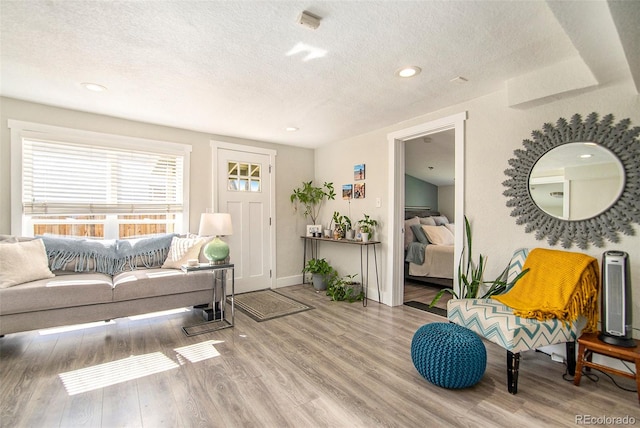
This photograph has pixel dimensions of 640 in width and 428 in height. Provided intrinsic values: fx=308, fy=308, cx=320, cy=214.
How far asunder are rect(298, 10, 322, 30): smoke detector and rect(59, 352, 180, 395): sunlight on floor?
2441 mm

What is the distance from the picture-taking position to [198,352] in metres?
2.48

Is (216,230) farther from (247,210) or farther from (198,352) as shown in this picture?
(198,352)

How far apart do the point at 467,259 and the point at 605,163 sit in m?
1.29

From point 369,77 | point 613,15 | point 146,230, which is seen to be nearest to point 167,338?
point 146,230

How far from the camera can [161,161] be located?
12.5 ft

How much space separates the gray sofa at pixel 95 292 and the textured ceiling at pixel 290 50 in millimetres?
1609

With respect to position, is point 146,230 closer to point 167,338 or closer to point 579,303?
point 167,338

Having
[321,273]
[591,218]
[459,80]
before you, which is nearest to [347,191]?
[321,273]

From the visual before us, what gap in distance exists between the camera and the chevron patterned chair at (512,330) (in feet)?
6.23

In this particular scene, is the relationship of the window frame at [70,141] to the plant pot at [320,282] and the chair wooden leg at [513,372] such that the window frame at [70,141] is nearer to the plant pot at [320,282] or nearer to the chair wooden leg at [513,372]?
the plant pot at [320,282]

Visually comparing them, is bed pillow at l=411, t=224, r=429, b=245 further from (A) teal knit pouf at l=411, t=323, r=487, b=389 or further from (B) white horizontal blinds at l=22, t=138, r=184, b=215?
(B) white horizontal blinds at l=22, t=138, r=184, b=215

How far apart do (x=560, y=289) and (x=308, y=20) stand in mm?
2375

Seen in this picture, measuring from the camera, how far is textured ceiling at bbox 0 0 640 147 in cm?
163

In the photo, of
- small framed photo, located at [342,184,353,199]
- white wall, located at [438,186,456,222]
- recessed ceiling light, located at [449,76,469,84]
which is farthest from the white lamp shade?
white wall, located at [438,186,456,222]
